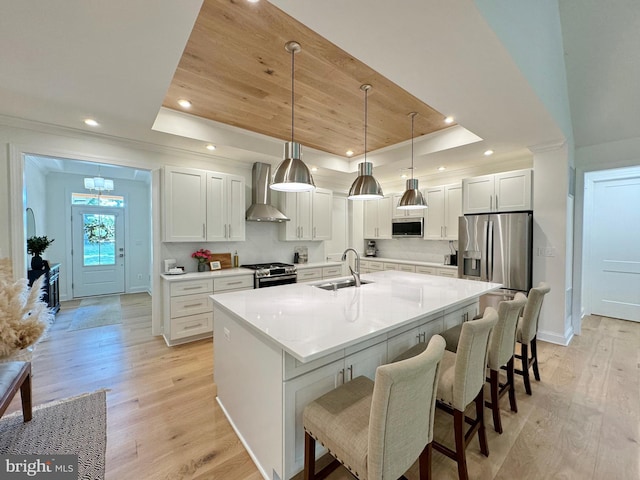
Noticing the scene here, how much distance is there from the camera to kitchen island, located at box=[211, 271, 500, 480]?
1.39m

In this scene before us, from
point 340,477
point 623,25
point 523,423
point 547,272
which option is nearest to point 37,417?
point 340,477

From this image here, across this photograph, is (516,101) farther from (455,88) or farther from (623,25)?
(623,25)

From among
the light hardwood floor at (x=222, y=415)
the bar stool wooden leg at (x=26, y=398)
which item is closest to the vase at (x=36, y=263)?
the light hardwood floor at (x=222, y=415)

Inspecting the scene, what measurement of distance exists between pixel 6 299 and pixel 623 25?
16.6 feet

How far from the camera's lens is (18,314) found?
1.59 m

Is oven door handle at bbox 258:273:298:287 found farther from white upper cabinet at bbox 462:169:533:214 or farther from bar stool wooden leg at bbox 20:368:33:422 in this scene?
white upper cabinet at bbox 462:169:533:214

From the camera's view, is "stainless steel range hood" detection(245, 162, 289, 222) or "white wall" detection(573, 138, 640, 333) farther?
"stainless steel range hood" detection(245, 162, 289, 222)

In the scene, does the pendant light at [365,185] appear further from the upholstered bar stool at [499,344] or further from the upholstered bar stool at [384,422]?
the upholstered bar stool at [384,422]

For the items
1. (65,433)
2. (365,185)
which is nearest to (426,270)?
(365,185)

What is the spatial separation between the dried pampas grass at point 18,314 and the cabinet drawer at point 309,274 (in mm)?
3201

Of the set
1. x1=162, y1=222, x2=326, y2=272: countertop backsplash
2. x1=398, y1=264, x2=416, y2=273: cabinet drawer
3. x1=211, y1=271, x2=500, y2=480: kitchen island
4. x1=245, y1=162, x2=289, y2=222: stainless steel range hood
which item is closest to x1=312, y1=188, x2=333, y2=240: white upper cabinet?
x1=162, y1=222, x2=326, y2=272: countertop backsplash

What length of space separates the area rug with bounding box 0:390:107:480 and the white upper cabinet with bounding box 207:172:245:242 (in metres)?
2.27

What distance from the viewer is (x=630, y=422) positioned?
80.4 inches

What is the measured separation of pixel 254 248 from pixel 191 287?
55.0 inches
